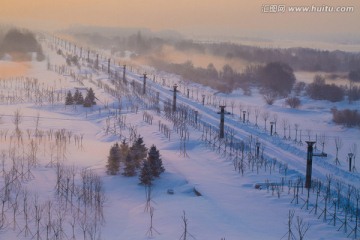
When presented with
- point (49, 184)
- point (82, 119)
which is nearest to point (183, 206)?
point (49, 184)

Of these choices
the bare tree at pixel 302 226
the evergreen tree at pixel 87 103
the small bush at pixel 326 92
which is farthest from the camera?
the small bush at pixel 326 92

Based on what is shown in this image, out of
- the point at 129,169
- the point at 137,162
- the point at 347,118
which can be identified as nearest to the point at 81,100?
the point at 347,118

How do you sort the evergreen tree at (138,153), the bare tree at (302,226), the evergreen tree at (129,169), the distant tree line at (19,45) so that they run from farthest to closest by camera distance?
the distant tree line at (19,45) < the evergreen tree at (138,153) < the evergreen tree at (129,169) < the bare tree at (302,226)

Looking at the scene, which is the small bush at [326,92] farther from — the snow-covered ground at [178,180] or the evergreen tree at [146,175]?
the evergreen tree at [146,175]

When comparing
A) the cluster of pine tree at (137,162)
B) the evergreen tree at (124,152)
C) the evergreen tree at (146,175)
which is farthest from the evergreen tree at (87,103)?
the evergreen tree at (146,175)

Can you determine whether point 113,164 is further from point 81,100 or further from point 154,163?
point 81,100

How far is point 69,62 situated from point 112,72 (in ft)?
24.1

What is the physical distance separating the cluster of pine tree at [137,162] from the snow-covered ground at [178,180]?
0.66ft

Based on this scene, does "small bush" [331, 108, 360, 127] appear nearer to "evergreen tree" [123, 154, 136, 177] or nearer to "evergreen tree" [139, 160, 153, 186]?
"evergreen tree" [123, 154, 136, 177]

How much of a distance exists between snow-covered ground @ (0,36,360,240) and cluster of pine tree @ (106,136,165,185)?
0.20m

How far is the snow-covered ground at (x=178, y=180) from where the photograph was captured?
316 inches

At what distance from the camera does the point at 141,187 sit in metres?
10.6

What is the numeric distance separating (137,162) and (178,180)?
1.24 metres

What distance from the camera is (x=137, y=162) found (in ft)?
38.2
